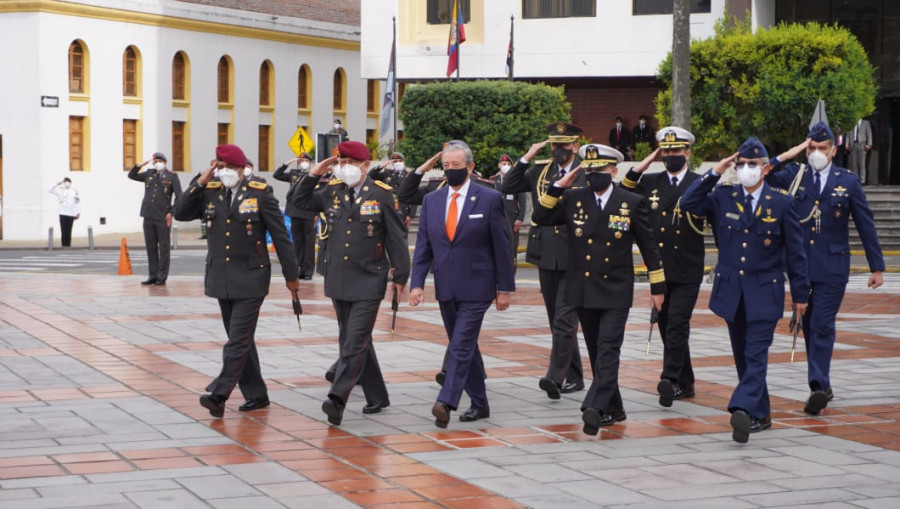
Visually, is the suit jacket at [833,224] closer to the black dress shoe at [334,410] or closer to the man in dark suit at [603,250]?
the man in dark suit at [603,250]

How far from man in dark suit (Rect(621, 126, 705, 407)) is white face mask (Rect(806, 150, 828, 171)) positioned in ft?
2.79

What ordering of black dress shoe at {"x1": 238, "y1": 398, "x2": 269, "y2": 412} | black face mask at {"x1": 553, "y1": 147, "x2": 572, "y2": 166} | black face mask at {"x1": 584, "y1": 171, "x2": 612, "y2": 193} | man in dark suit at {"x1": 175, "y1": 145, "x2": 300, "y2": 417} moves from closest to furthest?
black face mask at {"x1": 584, "y1": 171, "x2": 612, "y2": 193}
man in dark suit at {"x1": 175, "y1": 145, "x2": 300, "y2": 417}
black dress shoe at {"x1": 238, "y1": 398, "x2": 269, "y2": 412}
black face mask at {"x1": 553, "y1": 147, "x2": 572, "y2": 166}

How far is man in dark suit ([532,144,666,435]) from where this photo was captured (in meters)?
9.20

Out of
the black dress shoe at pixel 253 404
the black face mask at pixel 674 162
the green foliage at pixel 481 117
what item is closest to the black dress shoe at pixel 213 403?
the black dress shoe at pixel 253 404

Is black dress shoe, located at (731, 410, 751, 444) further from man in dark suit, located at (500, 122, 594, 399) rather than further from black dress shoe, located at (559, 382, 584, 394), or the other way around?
black dress shoe, located at (559, 382, 584, 394)

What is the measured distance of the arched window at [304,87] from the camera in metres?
52.4

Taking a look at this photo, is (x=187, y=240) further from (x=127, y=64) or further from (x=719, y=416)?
(x=719, y=416)

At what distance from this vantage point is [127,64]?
44.7 m

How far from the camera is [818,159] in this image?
10.3 meters

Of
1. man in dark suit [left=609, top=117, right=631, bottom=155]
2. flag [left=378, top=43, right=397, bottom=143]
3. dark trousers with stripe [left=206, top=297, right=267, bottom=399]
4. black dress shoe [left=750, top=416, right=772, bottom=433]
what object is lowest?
black dress shoe [left=750, top=416, right=772, bottom=433]

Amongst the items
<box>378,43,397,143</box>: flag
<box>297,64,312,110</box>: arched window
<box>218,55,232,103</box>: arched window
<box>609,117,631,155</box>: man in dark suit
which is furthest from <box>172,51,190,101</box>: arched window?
<box>609,117,631,155</box>: man in dark suit

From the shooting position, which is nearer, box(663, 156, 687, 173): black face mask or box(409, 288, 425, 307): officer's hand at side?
box(409, 288, 425, 307): officer's hand at side

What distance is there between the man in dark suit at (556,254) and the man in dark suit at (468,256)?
85 centimetres

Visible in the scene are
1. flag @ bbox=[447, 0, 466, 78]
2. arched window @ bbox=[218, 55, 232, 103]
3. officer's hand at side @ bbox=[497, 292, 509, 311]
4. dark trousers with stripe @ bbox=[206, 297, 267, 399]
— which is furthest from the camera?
arched window @ bbox=[218, 55, 232, 103]
